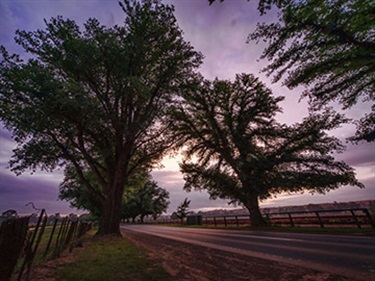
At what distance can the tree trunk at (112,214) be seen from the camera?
15.2 meters

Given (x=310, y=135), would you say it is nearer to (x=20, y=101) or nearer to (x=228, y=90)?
(x=228, y=90)

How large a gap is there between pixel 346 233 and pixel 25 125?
63.3 ft

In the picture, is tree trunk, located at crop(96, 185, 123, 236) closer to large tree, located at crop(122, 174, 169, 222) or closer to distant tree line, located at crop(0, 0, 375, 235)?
distant tree line, located at crop(0, 0, 375, 235)

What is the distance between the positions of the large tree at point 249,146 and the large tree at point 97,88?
150 inches

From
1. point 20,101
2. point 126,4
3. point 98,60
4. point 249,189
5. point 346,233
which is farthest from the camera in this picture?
point 249,189

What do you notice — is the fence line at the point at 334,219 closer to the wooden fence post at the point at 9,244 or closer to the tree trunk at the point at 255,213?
the tree trunk at the point at 255,213

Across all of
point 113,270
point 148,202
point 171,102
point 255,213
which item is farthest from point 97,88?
point 148,202

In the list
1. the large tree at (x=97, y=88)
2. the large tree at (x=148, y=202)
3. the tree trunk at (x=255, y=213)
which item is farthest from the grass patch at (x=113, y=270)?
the large tree at (x=148, y=202)

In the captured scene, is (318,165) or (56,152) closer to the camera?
(56,152)

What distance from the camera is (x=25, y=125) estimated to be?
1224 cm

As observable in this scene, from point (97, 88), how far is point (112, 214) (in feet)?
30.4

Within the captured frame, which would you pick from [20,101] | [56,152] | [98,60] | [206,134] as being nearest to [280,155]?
[206,134]

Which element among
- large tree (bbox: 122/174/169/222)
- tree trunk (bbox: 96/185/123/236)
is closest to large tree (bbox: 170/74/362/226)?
tree trunk (bbox: 96/185/123/236)

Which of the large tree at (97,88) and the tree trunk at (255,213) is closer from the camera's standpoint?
the large tree at (97,88)
